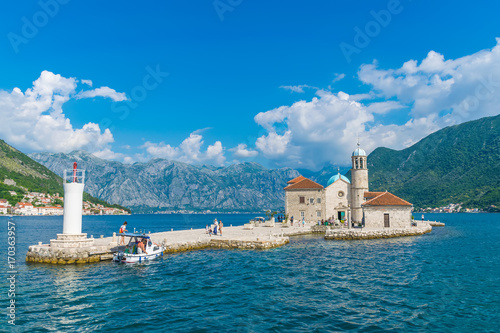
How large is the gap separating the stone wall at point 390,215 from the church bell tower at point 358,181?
21.6 feet

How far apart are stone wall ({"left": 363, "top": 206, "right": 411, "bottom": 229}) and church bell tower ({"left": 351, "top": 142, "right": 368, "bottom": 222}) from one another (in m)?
6.58

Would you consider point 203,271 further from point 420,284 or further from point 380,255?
point 380,255

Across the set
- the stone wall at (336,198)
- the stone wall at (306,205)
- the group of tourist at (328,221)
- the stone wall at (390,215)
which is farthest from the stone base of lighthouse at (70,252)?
the stone wall at (336,198)

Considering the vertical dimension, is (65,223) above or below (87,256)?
above

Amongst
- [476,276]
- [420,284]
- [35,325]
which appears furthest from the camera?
[476,276]

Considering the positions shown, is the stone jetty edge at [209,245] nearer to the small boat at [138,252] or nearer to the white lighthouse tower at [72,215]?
the white lighthouse tower at [72,215]

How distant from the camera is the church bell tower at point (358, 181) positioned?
189 feet

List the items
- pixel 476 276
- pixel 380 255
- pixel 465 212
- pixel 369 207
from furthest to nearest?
pixel 465 212, pixel 369 207, pixel 380 255, pixel 476 276

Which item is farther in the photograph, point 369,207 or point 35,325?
point 369,207

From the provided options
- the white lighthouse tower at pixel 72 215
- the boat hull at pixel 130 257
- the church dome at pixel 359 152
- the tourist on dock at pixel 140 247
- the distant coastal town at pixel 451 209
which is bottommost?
the distant coastal town at pixel 451 209

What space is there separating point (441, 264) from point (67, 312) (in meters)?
27.9

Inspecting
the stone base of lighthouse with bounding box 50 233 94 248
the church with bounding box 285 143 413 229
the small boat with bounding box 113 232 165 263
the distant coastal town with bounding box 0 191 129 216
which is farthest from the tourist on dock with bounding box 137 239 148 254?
the distant coastal town with bounding box 0 191 129 216

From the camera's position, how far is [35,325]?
44.7 ft

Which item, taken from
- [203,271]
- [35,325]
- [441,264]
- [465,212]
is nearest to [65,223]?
[203,271]
